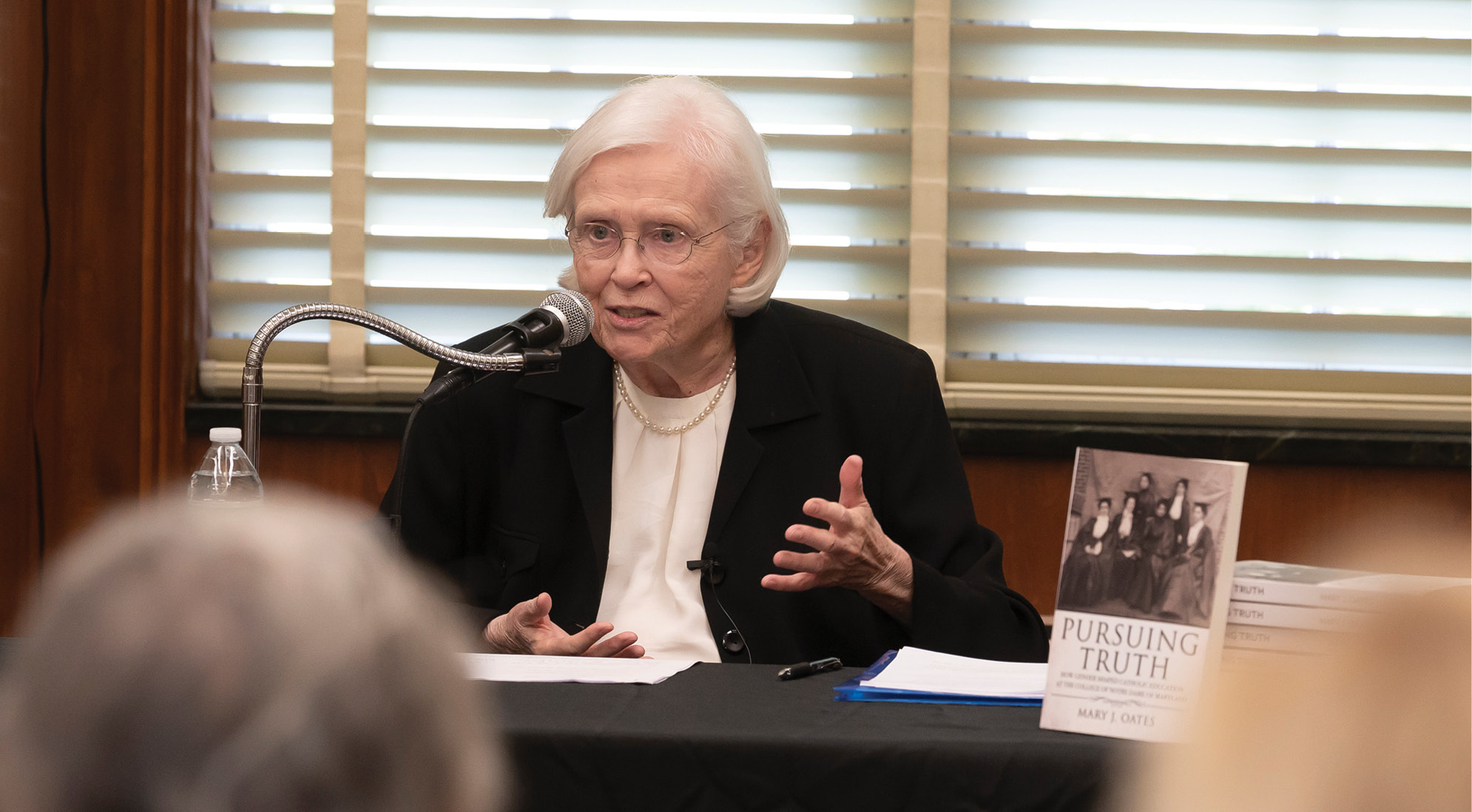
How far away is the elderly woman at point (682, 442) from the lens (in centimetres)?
191

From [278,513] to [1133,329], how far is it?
101 inches

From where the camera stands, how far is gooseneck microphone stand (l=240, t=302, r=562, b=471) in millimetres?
1480

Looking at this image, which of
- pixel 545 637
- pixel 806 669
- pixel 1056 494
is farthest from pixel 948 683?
pixel 1056 494

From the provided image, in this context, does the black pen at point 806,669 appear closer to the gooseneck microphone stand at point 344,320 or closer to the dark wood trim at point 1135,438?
the gooseneck microphone stand at point 344,320

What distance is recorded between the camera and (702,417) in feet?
6.76

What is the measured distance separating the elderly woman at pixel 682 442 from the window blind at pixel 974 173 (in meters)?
0.67

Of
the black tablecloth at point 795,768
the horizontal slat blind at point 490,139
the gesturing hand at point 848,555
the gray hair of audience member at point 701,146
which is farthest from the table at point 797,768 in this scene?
the horizontal slat blind at point 490,139

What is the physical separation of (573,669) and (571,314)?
470 millimetres

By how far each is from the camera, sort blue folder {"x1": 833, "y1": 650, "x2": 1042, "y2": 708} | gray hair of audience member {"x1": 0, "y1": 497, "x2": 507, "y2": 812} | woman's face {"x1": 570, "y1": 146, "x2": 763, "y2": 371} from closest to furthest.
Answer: gray hair of audience member {"x1": 0, "y1": 497, "x2": 507, "y2": 812} < blue folder {"x1": 833, "y1": 650, "x2": 1042, "y2": 708} < woman's face {"x1": 570, "y1": 146, "x2": 763, "y2": 371}

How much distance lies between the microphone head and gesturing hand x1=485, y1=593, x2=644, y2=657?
327 millimetres

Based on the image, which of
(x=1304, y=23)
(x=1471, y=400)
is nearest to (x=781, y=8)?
Result: (x=1304, y=23)

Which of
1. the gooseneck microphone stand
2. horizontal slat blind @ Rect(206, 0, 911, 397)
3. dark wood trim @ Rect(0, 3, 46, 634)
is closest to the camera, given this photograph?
the gooseneck microphone stand

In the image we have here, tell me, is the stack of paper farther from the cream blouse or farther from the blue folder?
the cream blouse

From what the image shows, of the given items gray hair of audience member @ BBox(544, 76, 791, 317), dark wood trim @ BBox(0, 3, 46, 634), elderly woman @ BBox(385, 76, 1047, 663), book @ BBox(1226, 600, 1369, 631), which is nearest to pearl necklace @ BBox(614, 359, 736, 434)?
elderly woman @ BBox(385, 76, 1047, 663)
